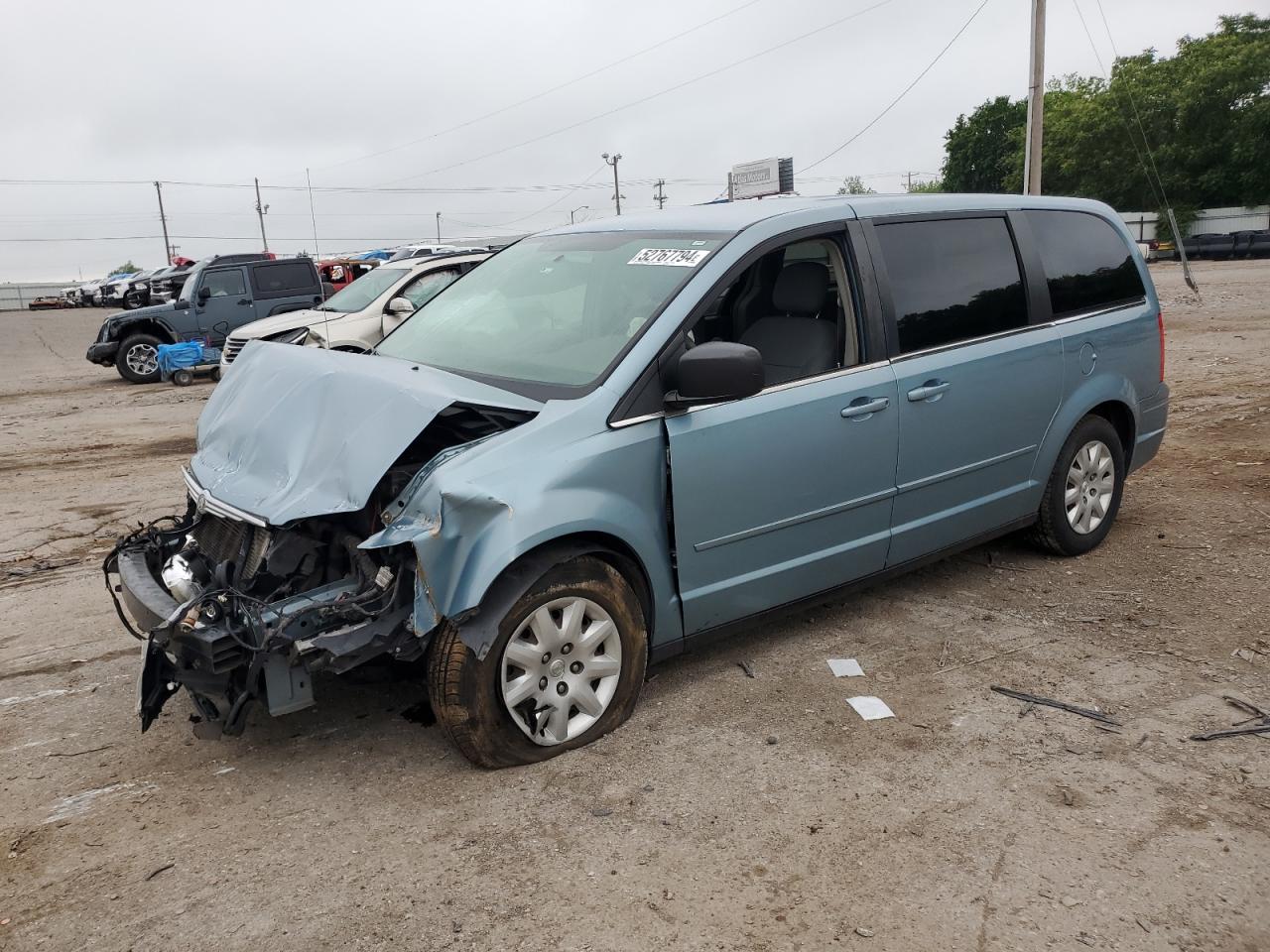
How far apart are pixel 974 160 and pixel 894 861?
79442mm

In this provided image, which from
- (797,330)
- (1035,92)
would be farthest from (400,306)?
(1035,92)

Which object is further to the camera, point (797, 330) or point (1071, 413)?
point (1071, 413)

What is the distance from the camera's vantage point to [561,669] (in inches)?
136

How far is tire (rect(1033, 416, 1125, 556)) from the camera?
522 cm

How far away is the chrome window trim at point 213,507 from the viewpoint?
341 cm

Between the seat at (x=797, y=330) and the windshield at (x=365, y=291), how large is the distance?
8.78m

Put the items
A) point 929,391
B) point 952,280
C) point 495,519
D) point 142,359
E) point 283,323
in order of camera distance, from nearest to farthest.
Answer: point 495,519 → point 929,391 → point 952,280 → point 283,323 → point 142,359

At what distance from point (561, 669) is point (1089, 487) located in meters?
3.34

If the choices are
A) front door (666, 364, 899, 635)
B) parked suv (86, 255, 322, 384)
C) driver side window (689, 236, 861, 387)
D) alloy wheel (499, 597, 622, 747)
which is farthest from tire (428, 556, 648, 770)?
parked suv (86, 255, 322, 384)

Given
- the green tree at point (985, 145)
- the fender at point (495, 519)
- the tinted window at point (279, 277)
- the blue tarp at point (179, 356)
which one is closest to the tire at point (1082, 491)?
the fender at point (495, 519)

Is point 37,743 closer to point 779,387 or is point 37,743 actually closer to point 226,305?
point 779,387

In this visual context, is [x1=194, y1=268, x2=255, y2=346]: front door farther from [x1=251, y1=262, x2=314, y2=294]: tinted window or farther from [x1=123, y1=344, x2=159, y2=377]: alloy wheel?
[x1=123, y1=344, x2=159, y2=377]: alloy wheel

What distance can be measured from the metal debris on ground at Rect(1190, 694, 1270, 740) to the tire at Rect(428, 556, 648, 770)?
2.01 m

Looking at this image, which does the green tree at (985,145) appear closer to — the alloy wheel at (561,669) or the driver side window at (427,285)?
the driver side window at (427,285)
